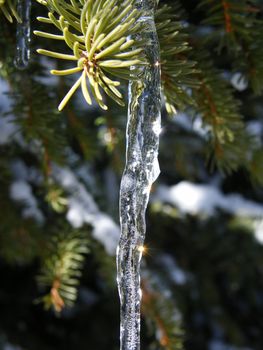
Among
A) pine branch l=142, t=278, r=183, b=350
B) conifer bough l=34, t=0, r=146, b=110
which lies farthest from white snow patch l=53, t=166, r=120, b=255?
conifer bough l=34, t=0, r=146, b=110

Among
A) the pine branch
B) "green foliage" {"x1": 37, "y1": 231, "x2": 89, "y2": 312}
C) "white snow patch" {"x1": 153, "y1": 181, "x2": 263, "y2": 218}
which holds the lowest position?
the pine branch

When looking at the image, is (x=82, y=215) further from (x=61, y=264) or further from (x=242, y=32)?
(x=242, y=32)

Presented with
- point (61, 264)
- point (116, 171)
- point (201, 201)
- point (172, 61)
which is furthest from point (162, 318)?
point (172, 61)

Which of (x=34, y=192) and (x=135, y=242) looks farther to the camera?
(x=34, y=192)

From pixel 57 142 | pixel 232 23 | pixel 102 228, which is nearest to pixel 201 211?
pixel 102 228

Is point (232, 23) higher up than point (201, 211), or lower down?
higher up

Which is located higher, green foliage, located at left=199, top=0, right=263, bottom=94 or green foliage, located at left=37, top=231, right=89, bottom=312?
green foliage, located at left=199, top=0, right=263, bottom=94

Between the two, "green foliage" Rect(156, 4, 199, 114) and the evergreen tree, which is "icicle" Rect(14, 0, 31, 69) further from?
"green foliage" Rect(156, 4, 199, 114)

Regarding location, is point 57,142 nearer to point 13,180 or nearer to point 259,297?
point 13,180
